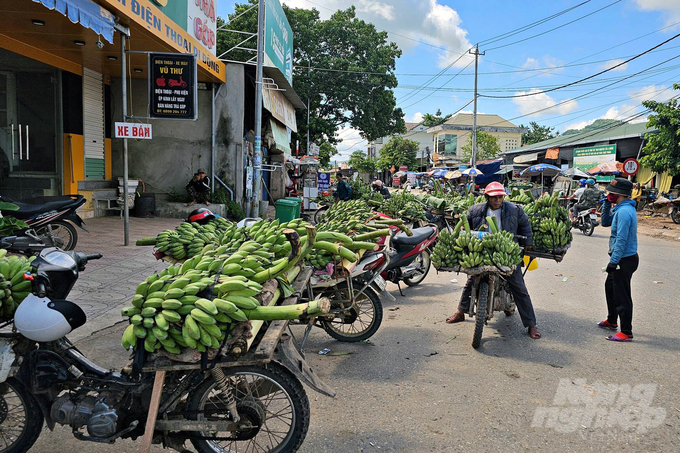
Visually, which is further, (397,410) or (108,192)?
(108,192)

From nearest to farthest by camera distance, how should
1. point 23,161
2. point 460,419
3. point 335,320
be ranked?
point 460,419 < point 335,320 < point 23,161

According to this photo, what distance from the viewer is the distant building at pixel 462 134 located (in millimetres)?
68331

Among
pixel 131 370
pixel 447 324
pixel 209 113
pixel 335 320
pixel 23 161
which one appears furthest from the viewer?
pixel 209 113

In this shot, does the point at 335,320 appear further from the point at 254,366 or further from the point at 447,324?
the point at 254,366

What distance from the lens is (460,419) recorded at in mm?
3445

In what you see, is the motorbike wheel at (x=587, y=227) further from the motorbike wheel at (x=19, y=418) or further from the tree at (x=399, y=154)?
the tree at (x=399, y=154)

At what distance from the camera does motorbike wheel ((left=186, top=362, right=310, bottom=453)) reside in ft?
8.70

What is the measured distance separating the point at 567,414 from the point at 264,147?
15908 millimetres

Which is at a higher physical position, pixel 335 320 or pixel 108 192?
pixel 108 192

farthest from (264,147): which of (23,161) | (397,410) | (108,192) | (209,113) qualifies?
(397,410)

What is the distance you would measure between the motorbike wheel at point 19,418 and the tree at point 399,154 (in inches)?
2558

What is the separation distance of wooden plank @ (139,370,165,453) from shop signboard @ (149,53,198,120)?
810 centimetres

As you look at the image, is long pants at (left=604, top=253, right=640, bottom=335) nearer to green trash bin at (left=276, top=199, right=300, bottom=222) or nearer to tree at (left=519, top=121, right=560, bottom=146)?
green trash bin at (left=276, top=199, right=300, bottom=222)

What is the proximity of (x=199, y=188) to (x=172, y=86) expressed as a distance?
413 centimetres
